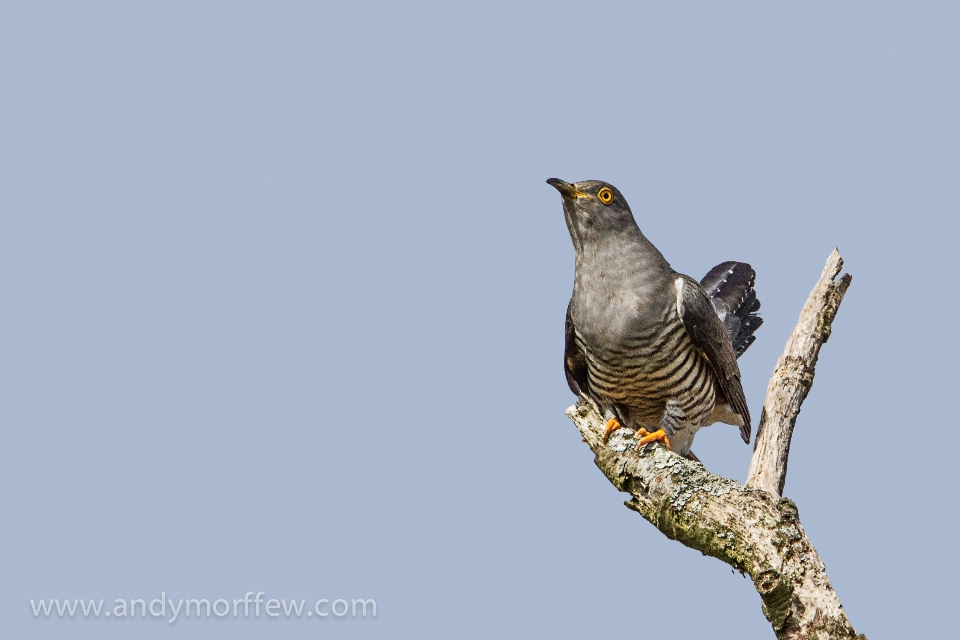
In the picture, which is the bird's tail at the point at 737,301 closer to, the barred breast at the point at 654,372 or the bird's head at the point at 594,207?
the barred breast at the point at 654,372

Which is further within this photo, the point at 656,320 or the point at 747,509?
the point at 656,320

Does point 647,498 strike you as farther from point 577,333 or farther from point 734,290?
point 734,290

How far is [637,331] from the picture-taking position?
680cm

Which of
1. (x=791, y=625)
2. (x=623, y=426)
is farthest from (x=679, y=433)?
(x=791, y=625)

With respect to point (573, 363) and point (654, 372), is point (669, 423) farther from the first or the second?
point (573, 363)

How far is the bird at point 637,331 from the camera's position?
→ 22.5 ft

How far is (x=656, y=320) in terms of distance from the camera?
6816mm

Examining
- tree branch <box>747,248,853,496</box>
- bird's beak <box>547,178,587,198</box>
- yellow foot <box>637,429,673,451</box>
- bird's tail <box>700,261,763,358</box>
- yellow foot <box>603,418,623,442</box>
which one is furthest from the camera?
bird's tail <box>700,261,763,358</box>

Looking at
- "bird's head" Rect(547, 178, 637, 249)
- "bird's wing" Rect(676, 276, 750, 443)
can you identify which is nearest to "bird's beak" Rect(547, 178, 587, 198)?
"bird's head" Rect(547, 178, 637, 249)

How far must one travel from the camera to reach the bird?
686cm

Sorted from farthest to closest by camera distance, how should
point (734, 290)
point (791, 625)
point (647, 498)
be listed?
point (734, 290) < point (647, 498) < point (791, 625)

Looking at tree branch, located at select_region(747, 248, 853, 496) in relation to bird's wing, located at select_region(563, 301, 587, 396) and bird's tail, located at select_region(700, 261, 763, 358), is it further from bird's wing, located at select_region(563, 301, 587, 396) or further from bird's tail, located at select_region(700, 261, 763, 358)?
bird's wing, located at select_region(563, 301, 587, 396)

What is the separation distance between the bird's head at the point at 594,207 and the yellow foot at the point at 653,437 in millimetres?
1562

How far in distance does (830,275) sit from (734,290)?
945 millimetres
